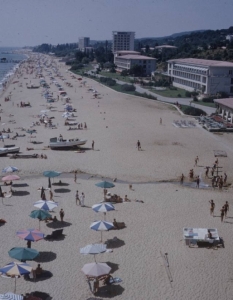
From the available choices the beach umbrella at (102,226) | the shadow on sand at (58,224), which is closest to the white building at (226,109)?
the shadow on sand at (58,224)

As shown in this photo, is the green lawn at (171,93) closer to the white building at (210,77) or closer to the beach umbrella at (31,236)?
the white building at (210,77)

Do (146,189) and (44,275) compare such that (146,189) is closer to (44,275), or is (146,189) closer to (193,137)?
(44,275)

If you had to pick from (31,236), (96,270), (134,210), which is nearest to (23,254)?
(31,236)

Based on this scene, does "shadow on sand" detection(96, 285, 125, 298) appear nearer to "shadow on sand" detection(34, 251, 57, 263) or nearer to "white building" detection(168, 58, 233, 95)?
"shadow on sand" detection(34, 251, 57, 263)

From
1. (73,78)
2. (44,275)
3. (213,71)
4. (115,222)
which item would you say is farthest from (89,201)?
(73,78)

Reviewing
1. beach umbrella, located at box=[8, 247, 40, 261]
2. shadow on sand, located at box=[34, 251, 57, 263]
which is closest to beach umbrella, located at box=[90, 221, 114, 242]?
shadow on sand, located at box=[34, 251, 57, 263]
